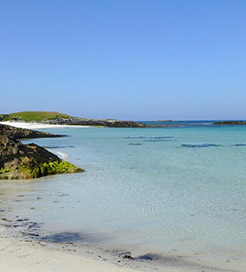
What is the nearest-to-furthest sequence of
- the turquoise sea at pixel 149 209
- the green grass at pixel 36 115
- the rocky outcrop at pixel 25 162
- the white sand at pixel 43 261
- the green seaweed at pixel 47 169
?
the white sand at pixel 43 261, the turquoise sea at pixel 149 209, the rocky outcrop at pixel 25 162, the green seaweed at pixel 47 169, the green grass at pixel 36 115

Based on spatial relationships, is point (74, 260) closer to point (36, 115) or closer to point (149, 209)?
point (149, 209)

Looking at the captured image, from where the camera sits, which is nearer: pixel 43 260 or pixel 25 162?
pixel 43 260

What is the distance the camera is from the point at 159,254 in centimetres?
620

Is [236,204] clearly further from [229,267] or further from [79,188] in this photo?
[79,188]

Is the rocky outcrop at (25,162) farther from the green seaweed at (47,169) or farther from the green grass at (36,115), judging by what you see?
the green grass at (36,115)

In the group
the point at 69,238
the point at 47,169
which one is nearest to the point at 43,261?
the point at 69,238

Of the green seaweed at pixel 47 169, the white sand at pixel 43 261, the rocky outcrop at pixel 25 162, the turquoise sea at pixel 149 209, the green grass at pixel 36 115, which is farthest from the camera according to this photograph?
the green grass at pixel 36 115

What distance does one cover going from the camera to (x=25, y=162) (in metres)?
14.9

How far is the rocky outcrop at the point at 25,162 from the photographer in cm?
→ 1444

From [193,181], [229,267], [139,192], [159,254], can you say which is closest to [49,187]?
[139,192]

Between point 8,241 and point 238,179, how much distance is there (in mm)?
10947

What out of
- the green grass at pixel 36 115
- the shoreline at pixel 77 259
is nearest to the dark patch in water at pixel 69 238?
the shoreline at pixel 77 259

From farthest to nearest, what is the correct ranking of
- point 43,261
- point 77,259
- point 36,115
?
1. point 36,115
2. point 77,259
3. point 43,261

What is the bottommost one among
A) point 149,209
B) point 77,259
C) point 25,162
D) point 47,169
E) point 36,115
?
point 149,209
